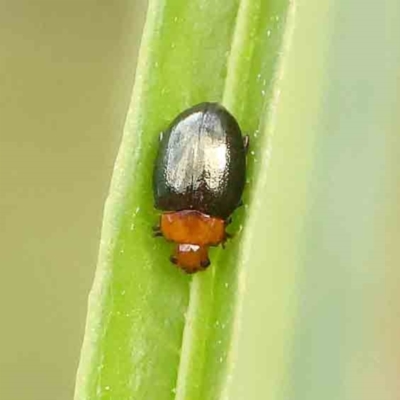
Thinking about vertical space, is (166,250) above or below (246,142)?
below

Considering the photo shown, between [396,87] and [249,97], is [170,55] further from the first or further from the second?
[396,87]

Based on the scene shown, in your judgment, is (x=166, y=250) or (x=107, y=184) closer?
(x=166, y=250)

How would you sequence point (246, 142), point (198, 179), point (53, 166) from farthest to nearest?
1. point (53, 166)
2. point (198, 179)
3. point (246, 142)

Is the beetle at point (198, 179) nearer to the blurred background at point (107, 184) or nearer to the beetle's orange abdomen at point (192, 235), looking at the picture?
the beetle's orange abdomen at point (192, 235)

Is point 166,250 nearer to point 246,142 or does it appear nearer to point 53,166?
point 246,142

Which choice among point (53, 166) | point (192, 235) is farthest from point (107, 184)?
point (192, 235)

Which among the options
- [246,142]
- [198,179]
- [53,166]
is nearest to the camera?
[246,142]
